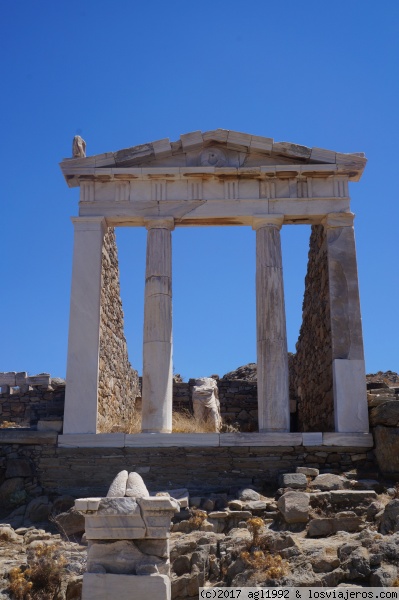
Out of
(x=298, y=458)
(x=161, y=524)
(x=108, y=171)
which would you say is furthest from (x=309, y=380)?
(x=161, y=524)

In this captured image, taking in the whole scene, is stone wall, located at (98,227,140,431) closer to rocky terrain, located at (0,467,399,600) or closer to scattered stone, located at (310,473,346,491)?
rocky terrain, located at (0,467,399,600)

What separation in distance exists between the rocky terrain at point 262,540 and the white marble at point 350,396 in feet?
5.03

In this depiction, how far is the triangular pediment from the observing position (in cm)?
1591

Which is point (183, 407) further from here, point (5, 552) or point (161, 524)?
point (161, 524)

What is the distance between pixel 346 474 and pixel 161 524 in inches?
252

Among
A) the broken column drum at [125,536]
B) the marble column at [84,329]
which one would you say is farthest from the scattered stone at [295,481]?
the broken column drum at [125,536]

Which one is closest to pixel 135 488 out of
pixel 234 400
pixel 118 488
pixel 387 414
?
pixel 118 488

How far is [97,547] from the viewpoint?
7879mm

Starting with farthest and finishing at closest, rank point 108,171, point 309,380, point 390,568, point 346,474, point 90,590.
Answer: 1. point 309,380
2. point 108,171
3. point 346,474
4. point 390,568
5. point 90,590

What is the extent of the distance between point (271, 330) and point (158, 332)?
2099mm

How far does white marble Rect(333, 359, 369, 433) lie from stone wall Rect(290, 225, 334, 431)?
52 centimetres

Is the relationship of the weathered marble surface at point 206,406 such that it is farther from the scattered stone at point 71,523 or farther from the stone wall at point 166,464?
the scattered stone at point 71,523

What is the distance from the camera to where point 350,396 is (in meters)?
14.7

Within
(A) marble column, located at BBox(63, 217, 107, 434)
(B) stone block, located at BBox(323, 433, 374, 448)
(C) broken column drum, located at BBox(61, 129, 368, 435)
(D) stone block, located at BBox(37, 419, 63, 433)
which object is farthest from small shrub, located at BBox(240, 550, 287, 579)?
(D) stone block, located at BBox(37, 419, 63, 433)
